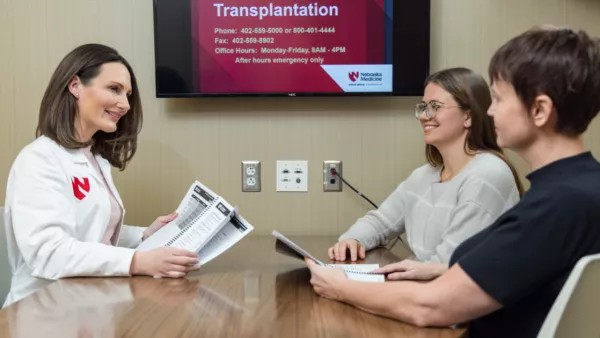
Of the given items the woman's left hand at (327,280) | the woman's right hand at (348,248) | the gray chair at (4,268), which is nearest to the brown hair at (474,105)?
the woman's right hand at (348,248)

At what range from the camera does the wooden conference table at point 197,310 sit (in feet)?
3.87

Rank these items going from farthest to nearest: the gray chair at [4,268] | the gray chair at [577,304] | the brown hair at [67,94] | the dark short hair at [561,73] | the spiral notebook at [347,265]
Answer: the gray chair at [4,268] → the brown hair at [67,94] → the spiral notebook at [347,265] → the dark short hair at [561,73] → the gray chair at [577,304]

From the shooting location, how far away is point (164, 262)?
5.24 feet

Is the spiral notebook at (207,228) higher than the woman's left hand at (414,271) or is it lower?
higher

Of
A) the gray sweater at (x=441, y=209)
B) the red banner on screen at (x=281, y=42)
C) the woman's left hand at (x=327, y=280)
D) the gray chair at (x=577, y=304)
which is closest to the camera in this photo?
the gray chair at (x=577, y=304)

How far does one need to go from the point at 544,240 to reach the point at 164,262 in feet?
3.12

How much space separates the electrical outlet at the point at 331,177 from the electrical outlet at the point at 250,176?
27cm

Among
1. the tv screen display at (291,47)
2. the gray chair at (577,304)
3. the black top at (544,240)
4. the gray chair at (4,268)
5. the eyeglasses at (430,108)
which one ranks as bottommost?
the gray chair at (4,268)

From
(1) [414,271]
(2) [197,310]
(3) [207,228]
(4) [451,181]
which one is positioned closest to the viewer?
(2) [197,310]

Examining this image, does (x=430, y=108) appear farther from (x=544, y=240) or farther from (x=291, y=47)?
(x=544, y=240)

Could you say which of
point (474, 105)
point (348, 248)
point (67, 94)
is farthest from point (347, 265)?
point (67, 94)

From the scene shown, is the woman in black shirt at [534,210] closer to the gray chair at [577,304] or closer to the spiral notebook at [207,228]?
the gray chair at [577,304]

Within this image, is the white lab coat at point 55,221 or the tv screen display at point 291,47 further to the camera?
the tv screen display at point 291,47

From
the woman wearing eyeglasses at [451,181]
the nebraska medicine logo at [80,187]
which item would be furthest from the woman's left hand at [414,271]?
the nebraska medicine logo at [80,187]
